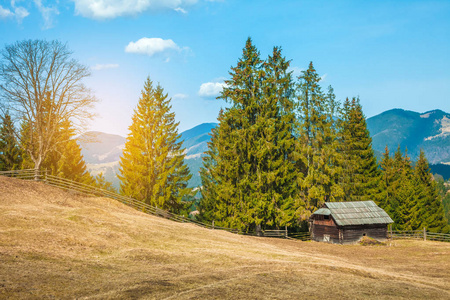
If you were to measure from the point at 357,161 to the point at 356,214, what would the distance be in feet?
48.7

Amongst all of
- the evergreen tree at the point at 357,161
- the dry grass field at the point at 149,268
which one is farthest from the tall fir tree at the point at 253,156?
the evergreen tree at the point at 357,161

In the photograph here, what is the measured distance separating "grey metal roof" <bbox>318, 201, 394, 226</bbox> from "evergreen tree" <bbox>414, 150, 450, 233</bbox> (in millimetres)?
16218

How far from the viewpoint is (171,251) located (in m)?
17.0

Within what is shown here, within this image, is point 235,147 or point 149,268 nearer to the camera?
point 149,268

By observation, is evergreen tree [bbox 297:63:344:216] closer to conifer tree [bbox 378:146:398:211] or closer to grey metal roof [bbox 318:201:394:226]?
grey metal roof [bbox 318:201:394:226]

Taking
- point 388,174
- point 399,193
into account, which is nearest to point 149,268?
point 399,193

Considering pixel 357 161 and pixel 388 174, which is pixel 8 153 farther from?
pixel 388 174

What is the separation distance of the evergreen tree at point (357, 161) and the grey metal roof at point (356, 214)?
9372 millimetres

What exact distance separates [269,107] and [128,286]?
27.7 m

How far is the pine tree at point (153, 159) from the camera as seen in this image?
35875mm

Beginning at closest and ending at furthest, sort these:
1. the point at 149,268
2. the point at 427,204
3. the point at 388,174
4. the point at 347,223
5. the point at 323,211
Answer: the point at 149,268 < the point at 347,223 < the point at 323,211 < the point at 427,204 < the point at 388,174

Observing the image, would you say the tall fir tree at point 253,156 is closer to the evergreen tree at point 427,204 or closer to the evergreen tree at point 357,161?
the evergreen tree at point 357,161

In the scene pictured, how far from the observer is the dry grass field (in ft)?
32.5

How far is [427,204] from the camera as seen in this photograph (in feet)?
168
